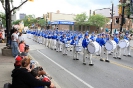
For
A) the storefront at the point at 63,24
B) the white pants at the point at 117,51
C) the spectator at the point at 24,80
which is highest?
the storefront at the point at 63,24

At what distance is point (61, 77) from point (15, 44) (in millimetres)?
4759

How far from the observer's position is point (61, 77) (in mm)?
8227

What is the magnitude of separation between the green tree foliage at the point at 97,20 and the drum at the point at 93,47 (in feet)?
153

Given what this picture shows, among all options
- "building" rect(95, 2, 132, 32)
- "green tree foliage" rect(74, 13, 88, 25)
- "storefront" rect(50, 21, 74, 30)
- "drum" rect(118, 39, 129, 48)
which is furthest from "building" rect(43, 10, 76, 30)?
"drum" rect(118, 39, 129, 48)

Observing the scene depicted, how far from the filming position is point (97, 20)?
188 feet

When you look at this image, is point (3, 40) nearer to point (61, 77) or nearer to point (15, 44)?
point (15, 44)

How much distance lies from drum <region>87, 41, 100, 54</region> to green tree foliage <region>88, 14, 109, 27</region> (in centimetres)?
4661

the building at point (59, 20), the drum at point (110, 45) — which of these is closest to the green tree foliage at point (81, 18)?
the building at point (59, 20)

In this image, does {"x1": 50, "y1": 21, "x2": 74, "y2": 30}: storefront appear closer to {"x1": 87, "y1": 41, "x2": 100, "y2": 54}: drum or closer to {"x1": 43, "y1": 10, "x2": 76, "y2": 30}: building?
{"x1": 43, "y1": 10, "x2": 76, "y2": 30}: building

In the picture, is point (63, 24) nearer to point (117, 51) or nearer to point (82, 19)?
point (82, 19)

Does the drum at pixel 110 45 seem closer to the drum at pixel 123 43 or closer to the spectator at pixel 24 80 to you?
the drum at pixel 123 43

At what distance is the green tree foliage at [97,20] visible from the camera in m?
56.3

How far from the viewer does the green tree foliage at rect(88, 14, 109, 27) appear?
185ft

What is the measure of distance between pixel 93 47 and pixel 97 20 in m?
47.9
